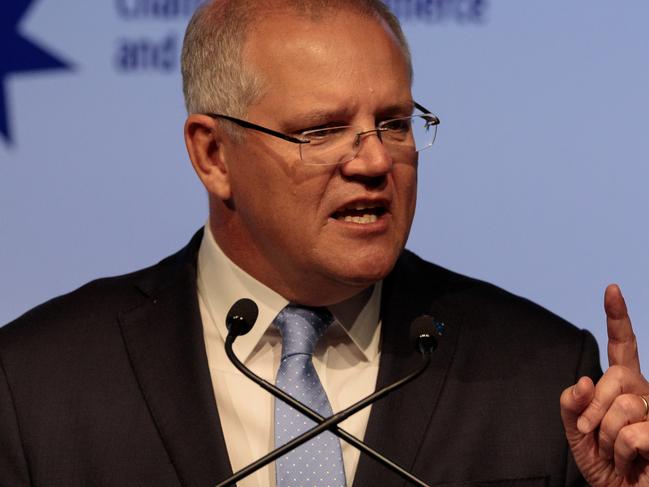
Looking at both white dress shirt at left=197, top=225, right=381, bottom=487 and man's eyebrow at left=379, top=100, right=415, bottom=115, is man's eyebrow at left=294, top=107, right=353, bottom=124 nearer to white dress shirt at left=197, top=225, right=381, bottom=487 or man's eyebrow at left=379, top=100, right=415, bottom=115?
man's eyebrow at left=379, top=100, right=415, bottom=115

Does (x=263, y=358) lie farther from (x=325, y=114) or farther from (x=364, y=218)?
(x=325, y=114)

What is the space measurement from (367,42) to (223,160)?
386 millimetres

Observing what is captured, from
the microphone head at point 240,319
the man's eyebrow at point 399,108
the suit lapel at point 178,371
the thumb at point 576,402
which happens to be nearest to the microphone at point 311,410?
the microphone head at point 240,319

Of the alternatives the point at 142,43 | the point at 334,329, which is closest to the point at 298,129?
the point at 334,329

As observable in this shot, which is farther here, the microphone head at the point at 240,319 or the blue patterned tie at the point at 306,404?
the blue patterned tie at the point at 306,404

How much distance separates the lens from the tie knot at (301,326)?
2662 mm

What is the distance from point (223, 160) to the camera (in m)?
2.73

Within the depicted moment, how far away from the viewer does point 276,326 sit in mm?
2707

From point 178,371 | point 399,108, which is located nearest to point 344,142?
point 399,108

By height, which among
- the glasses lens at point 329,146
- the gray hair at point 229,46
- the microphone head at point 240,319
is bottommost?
the microphone head at point 240,319

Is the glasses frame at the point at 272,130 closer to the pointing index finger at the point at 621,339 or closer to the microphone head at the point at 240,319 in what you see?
the microphone head at the point at 240,319

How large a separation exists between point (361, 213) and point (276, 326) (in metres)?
0.31

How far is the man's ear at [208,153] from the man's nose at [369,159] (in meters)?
0.32

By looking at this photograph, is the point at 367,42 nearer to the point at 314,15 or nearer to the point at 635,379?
the point at 314,15
